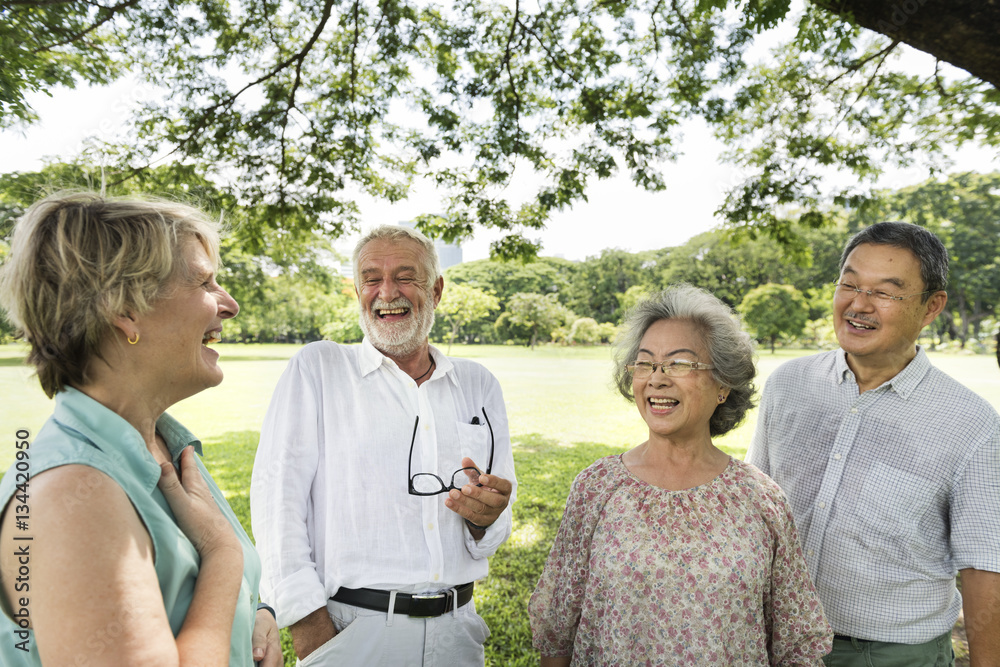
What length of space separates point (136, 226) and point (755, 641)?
6.91 ft

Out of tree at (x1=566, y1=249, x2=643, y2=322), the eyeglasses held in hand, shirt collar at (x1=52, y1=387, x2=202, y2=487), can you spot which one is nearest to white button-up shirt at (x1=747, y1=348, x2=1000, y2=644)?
the eyeglasses held in hand

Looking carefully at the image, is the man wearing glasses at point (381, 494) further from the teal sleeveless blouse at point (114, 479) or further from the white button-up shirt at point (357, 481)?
the teal sleeveless blouse at point (114, 479)

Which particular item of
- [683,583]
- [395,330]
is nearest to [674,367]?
[683,583]

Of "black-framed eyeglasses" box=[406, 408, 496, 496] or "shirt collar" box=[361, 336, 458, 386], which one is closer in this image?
"black-framed eyeglasses" box=[406, 408, 496, 496]

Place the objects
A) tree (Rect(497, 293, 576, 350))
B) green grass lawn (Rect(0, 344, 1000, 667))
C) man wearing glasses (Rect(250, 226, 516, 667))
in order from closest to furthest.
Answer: man wearing glasses (Rect(250, 226, 516, 667))
green grass lawn (Rect(0, 344, 1000, 667))
tree (Rect(497, 293, 576, 350))

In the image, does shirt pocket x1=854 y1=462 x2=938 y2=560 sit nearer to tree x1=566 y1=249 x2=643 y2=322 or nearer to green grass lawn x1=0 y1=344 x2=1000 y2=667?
green grass lawn x1=0 y1=344 x2=1000 y2=667

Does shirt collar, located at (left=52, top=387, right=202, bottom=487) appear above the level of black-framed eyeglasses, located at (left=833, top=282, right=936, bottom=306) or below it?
below

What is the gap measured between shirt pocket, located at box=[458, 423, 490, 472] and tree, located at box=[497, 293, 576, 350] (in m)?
35.6

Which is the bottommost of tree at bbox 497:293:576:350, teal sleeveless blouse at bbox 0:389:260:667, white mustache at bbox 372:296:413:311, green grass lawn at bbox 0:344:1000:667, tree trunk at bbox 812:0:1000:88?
green grass lawn at bbox 0:344:1000:667

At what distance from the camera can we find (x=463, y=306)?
34781 mm

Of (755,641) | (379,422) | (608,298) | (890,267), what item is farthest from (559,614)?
(608,298)

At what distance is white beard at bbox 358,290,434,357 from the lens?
7.97 feet

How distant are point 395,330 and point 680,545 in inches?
55.6

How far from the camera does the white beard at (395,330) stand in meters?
2.43
